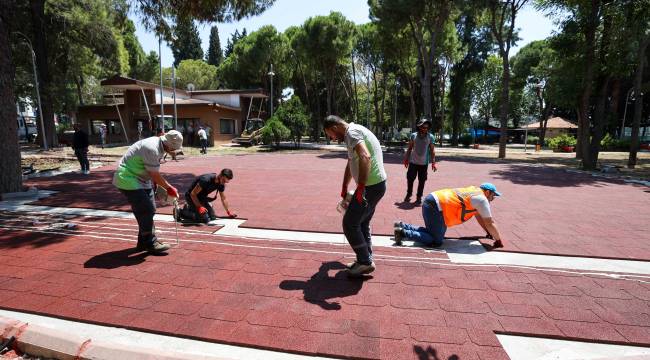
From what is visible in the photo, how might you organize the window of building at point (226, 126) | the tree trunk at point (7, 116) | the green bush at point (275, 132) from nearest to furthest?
the tree trunk at point (7, 116) < the green bush at point (275, 132) < the window of building at point (226, 126)

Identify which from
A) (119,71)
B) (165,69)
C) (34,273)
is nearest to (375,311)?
(34,273)

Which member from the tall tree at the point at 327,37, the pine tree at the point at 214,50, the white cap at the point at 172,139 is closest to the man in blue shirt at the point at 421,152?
the white cap at the point at 172,139

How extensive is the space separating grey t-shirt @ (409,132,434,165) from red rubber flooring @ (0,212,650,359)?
283cm

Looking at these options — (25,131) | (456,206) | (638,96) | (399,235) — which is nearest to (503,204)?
(456,206)

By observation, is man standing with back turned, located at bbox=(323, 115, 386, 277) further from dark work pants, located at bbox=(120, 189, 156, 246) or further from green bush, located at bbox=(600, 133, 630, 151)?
green bush, located at bbox=(600, 133, 630, 151)

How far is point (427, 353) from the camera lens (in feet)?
8.75

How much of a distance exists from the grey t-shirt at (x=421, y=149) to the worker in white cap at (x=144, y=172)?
14.8ft

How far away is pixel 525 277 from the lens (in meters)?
3.96

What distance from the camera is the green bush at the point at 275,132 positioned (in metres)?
24.8

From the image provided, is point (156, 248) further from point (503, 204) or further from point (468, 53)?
point (468, 53)

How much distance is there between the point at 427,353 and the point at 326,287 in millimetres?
1255

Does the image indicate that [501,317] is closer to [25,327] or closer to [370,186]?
[370,186]

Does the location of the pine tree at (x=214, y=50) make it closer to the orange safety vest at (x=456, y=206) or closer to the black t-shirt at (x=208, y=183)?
the black t-shirt at (x=208, y=183)

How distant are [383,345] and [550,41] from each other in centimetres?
1848
